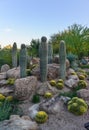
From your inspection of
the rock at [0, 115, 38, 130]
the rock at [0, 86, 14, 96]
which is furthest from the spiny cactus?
the rock at [0, 115, 38, 130]

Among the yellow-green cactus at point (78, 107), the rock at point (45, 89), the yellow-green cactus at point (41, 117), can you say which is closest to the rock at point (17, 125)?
the yellow-green cactus at point (41, 117)

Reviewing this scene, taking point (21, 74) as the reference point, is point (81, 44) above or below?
above

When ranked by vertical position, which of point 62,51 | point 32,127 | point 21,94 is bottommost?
point 32,127

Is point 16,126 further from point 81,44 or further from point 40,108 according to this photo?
point 81,44

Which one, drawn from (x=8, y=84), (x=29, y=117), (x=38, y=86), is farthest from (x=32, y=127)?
(x=8, y=84)

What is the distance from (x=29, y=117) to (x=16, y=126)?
4.48 feet

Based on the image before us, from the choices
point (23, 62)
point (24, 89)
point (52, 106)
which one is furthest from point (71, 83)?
point (52, 106)

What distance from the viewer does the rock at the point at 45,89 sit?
10.4 meters

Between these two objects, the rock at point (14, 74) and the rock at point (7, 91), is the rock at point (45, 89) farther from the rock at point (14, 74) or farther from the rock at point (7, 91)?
the rock at point (14, 74)

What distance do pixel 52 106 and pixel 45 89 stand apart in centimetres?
206

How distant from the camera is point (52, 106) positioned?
8.45 meters

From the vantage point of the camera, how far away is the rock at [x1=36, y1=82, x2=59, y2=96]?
408 inches

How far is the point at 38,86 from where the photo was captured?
1077cm

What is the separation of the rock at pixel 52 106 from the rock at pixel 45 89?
65.1 inches
